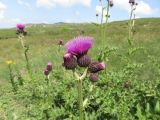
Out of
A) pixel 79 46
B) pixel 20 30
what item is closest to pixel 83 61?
pixel 79 46

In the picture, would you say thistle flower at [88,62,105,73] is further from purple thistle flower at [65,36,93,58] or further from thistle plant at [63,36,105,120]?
purple thistle flower at [65,36,93,58]

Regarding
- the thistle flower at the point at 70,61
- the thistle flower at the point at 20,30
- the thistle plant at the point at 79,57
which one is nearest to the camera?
the thistle plant at the point at 79,57

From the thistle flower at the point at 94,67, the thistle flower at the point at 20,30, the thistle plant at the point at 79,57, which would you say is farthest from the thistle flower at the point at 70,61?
the thistle flower at the point at 20,30

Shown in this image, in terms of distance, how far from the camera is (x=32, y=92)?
9047mm

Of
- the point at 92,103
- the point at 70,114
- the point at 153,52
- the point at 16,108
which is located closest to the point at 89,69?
the point at 70,114

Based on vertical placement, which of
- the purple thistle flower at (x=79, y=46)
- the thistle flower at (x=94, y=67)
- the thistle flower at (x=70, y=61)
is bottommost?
the thistle flower at (x=94, y=67)

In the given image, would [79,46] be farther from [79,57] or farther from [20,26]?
[20,26]

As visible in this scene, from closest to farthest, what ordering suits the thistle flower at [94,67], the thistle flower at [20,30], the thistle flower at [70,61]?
the thistle flower at [70,61]
the thistle flower at [94,67]
the thistle flower at [20,30]

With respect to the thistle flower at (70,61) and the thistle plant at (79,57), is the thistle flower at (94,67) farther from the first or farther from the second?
the thistle flower at (70,61)

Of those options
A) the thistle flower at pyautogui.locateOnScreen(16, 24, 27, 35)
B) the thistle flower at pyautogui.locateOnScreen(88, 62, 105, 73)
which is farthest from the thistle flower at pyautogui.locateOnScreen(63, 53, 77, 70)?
the thistle flower at pyautogui.locateOnScreen(16, 24, 27, 35)

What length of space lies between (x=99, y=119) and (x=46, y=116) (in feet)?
3.26

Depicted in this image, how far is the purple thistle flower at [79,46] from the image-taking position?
3.82m

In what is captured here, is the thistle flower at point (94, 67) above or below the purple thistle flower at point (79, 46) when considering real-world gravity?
below

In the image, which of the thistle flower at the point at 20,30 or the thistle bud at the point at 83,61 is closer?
the thistle bud at the point at 83,61
